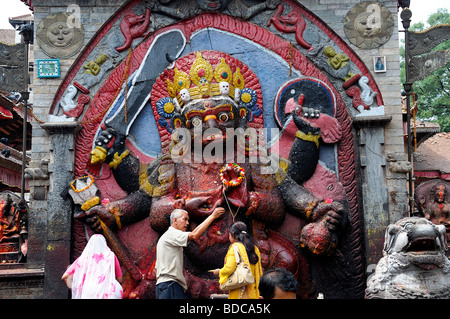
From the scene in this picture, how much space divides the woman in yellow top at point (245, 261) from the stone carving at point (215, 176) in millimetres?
2024

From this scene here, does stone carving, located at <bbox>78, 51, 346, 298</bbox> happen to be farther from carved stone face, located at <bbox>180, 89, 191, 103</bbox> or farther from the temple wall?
the temple wall

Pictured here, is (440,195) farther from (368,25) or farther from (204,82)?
(204,82)

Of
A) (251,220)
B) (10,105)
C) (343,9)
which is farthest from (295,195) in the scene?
(10,105)

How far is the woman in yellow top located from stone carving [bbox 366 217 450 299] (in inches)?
58.8

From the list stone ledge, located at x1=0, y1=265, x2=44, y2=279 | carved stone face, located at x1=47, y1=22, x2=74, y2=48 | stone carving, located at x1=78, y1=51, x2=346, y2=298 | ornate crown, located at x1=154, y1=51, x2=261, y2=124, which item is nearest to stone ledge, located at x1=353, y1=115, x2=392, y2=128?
stone carving, located at x1=78, y1=51, x2=346, y2=298

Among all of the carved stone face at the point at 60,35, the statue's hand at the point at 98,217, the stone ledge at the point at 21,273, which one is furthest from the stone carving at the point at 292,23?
the stone ledge at the point at 21,273

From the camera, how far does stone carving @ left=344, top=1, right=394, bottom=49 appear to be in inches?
391

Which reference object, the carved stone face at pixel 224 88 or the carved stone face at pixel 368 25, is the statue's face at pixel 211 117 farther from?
the carved stone face at pixel 368 25

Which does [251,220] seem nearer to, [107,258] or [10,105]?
[107,258]

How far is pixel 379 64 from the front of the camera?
984 cm

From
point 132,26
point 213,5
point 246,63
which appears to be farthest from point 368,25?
point 132,26

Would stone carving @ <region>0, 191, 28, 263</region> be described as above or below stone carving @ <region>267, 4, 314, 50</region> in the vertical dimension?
below

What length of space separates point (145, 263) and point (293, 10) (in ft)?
15.8

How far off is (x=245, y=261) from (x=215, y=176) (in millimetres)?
2829
